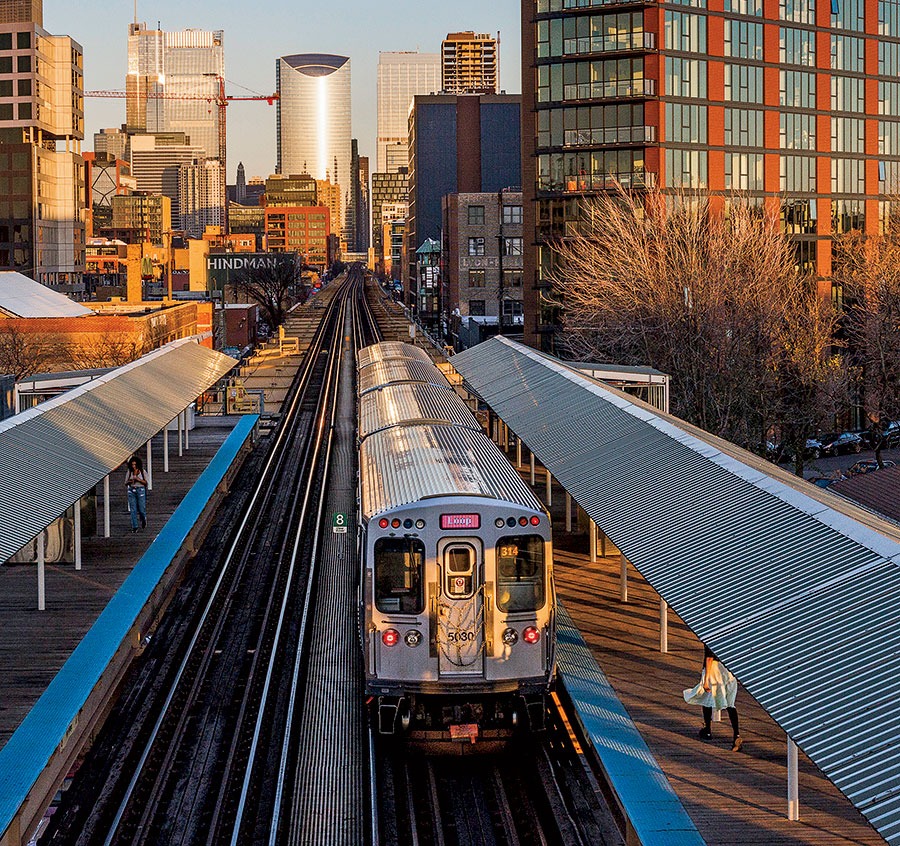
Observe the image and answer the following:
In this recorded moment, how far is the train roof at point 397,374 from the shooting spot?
26.7m

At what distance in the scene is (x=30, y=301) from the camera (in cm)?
5972

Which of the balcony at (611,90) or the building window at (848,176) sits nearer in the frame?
the balcony at (611,90)

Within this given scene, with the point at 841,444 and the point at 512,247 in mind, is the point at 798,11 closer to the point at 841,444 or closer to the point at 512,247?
the point at 841,444

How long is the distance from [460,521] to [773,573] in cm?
411

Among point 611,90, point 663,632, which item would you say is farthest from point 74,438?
point 611,90

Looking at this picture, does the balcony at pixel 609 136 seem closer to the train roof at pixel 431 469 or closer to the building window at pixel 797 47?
the building window at pixel 797 47

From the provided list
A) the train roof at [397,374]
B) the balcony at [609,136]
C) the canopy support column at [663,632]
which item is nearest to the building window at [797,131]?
the balcony at [609,136]

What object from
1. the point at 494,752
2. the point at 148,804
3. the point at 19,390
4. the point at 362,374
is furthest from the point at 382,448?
the point at 19,390

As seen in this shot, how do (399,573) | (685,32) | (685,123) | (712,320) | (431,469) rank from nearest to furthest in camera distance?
(399,573) < (431,469) < (712,320) < (685,32) < (685,123)

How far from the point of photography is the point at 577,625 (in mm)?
19969

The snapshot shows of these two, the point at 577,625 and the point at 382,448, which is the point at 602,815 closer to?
the point at 577,625

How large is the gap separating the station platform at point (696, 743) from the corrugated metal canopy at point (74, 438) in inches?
333

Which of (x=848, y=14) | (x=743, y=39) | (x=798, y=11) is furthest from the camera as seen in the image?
(x=848, y=14)

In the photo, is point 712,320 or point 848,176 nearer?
point 712,320
